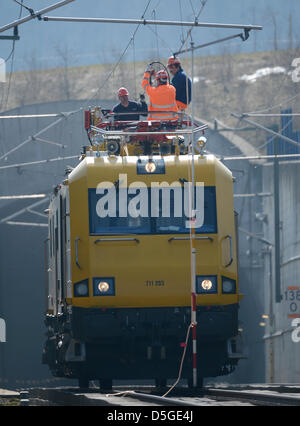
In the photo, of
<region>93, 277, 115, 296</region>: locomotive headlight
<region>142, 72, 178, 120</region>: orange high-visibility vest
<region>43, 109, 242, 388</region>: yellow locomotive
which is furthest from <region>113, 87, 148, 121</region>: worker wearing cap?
<region>93, 277, 115, 296</region>: locomotive headlight

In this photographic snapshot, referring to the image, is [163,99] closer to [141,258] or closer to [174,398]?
[141,258]

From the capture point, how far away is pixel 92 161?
16.3m

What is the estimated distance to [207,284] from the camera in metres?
15.9

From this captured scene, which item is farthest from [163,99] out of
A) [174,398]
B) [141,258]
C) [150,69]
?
[174,398]

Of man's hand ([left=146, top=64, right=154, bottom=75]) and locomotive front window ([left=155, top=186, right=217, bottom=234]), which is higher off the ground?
man's hand ([left=146, top=64, right=154, bottom=75])

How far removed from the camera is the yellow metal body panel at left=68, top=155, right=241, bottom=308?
15.8m

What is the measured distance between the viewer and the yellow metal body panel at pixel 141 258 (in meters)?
15.8

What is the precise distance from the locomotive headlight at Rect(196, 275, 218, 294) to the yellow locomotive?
0.6 inches

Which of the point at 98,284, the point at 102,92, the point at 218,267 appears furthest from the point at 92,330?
the point at 102,92

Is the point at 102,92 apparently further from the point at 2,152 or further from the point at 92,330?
the point at 92,330

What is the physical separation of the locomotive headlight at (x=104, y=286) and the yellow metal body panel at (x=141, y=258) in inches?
2.1

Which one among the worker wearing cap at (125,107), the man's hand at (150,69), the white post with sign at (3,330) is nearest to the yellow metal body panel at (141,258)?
the worker wearing cap at (125,107)

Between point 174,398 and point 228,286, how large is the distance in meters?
2.74

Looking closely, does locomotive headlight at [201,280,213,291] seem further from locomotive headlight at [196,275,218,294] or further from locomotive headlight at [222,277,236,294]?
locomotive headlight at [222,277,236,294]
